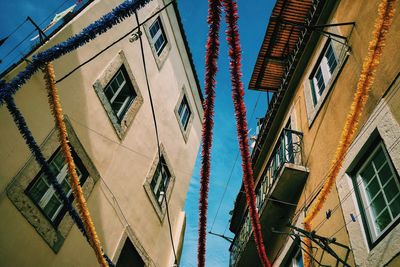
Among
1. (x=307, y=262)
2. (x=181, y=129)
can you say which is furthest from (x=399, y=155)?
(x=181, y=129)

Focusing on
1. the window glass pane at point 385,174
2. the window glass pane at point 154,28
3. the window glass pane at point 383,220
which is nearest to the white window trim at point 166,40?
the window glass pane at point 154,28

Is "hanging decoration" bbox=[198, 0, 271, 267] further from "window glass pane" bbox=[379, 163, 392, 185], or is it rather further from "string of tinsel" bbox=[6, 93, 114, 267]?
"string of tinsel" bbox=[6, 93, 114, 267]

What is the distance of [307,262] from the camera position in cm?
544

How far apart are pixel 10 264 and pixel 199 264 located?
2987 mm

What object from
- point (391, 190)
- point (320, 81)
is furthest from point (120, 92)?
point (391, 190)

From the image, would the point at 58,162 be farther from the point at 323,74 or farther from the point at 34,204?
the point at 323,74

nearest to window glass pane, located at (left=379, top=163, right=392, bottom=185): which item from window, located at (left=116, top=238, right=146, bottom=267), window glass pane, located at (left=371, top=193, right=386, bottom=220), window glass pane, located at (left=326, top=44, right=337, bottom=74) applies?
window glass pane, located at (left=371, top=193, right=386, bottom=220)

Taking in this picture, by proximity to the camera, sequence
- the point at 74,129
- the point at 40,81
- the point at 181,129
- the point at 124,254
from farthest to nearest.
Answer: the point at 181,129, the point at 124,254, the point at 74,129, the point at 40,81

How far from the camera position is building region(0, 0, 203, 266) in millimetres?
5395

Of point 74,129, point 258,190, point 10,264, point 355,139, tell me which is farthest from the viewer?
point 258,190

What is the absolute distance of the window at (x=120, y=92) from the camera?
8567mm

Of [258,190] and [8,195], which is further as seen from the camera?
[258,190]

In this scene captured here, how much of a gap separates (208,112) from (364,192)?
118 inches

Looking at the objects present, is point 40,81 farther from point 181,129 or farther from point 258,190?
point 258,190
